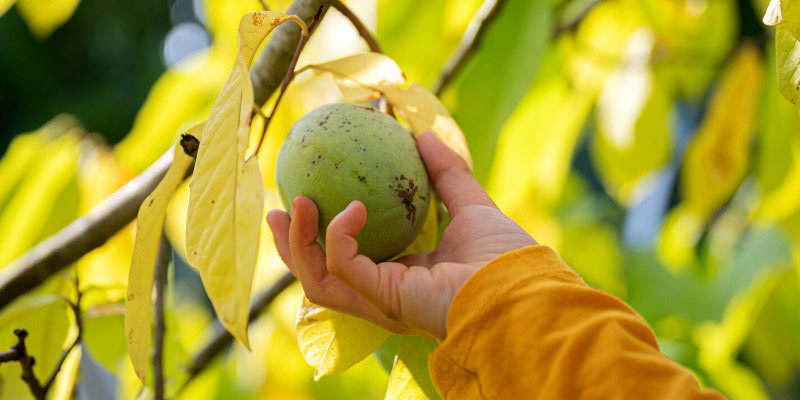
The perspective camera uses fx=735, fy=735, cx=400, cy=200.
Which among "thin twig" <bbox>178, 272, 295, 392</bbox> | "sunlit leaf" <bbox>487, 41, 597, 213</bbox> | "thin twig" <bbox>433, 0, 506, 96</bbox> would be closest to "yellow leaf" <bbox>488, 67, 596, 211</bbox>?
"sunlit leaf" <bbox>487, 41, 597, 213</bbox>

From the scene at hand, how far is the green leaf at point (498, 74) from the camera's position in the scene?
2.87ft

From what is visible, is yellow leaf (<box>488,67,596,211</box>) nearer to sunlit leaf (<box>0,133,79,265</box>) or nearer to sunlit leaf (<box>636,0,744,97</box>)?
sunlit leaf (<box>636,0,744,97</box>)

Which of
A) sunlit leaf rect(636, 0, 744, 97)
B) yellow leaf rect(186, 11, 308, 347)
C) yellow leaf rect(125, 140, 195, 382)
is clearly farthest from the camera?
sunlit leaf rect(636, 0, 744, 97)

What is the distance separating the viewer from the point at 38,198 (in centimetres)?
104

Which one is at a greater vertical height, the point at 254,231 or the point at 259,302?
the point at 254,231

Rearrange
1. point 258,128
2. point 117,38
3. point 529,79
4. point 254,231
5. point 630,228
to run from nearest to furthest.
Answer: point 254,231
point 529,79
point 258,128
point 630,228
point 117,38

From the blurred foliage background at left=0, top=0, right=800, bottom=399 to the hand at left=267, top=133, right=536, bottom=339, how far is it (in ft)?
0.76

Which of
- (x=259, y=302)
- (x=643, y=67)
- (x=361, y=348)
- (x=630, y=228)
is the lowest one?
(x=630, y=228)

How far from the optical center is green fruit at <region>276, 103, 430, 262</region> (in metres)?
0.58

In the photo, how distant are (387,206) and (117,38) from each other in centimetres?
480

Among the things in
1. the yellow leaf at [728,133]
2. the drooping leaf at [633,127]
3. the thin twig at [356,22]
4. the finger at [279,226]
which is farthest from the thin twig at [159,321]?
the yellow leaf at [728,133]

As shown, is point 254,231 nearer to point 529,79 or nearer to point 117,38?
point 529,79

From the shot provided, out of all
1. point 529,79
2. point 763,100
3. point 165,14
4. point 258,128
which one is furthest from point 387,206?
point 165,14

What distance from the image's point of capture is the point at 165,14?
16.2 ft
